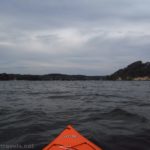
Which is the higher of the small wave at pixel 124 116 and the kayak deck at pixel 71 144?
the kayak deck at pixel 71 144

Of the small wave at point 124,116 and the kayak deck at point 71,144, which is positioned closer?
the kayak deck at point 71,144

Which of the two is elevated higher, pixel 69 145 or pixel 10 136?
pixel 69 145

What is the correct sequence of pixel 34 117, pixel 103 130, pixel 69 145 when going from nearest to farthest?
pixel 69 145 < pixel 103 130 < pixel 34 117

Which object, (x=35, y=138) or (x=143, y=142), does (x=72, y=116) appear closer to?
(x=35, y=138)

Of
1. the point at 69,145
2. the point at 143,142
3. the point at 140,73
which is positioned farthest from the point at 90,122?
the point at 140,73

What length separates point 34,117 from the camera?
10.4m

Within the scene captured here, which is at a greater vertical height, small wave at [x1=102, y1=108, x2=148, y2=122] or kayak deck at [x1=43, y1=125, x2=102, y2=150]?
Answer: kayak deck at [x1=43, y1=125, x2=102, y2=150]

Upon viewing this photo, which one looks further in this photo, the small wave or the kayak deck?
the small wave

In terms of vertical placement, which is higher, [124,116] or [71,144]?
[71,144]

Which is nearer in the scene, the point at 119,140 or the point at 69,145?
the point at 69,145

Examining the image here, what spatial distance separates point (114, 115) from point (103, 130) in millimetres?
3133

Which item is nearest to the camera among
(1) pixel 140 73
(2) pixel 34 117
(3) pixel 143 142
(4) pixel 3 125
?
(3) pixel 143 142

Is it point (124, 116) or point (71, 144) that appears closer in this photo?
point (71, 144)

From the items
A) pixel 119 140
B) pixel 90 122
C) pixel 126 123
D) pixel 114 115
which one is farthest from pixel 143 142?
pixel 114 115
